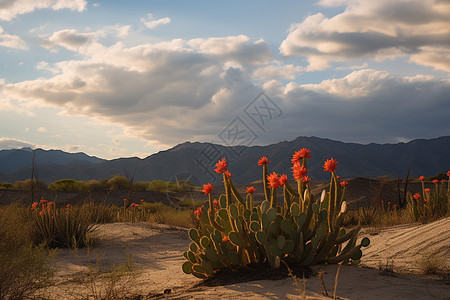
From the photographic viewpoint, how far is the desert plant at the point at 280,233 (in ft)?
14.0

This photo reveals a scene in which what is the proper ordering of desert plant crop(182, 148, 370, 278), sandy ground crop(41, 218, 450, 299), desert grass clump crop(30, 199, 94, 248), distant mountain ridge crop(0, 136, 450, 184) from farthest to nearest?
distant mountain ridge crop(0, 136, 450, 184) → desert grass clump crop(30, 199, 94, 248) → desert plant crop(182, 148, 370, 278) → sandy ground crop(41, 218, 450, 299)

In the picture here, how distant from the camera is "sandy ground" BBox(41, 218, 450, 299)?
3820 millimetres

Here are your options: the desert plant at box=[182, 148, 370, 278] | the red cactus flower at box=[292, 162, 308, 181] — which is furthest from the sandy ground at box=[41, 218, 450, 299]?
the red cactus flower at box=[292, 162, 308, 181]

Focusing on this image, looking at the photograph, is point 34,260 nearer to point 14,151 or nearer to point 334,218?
point 334,218

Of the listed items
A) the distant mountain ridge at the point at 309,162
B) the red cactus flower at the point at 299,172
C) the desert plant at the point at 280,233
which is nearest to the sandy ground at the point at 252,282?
the desert plant at the point at 280,233

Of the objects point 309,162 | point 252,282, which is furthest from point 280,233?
point 309,162

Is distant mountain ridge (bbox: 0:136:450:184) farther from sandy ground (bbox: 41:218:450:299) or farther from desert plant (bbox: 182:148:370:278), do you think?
desert plant (bbox: 182:148:370:278)

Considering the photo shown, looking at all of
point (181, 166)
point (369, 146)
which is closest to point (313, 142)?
point (369, 146)

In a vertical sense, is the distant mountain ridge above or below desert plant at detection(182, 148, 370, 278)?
above

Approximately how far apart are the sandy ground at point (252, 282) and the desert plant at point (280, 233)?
0.87 ft

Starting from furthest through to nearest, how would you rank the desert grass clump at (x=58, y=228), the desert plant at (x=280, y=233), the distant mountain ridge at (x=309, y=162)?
1. the distant mountain ridge at (x=309, y=162)
2. the desert grass clump at (x=58, y=228)
3. the desert plant at (x=280, y=233)

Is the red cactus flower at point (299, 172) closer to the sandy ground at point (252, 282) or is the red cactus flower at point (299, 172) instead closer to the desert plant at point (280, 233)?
the desert plant at point (280, 233)

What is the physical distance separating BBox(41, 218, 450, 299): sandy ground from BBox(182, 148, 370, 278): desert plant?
265 mm

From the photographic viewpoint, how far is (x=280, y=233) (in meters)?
4.42
